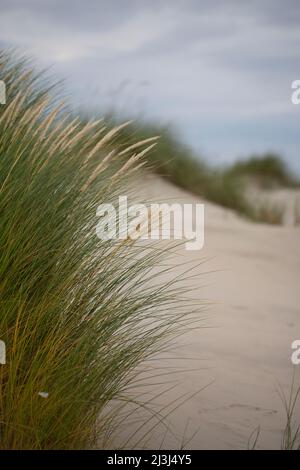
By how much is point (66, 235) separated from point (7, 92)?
80 centimetres

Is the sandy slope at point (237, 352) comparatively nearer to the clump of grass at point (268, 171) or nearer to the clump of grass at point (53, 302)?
the clump of grass at point (53, 302)

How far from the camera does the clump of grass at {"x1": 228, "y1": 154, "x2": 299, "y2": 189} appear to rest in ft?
60.7

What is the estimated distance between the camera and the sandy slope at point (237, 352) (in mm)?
3012

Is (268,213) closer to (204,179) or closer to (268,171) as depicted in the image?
(204,179)

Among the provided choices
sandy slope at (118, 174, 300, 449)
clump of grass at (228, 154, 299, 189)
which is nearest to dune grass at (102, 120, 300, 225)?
sandy slope at (118, 174, 300, 449)

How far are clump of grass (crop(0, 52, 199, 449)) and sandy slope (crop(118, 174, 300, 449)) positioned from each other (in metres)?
0.36

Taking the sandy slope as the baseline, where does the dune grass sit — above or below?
above

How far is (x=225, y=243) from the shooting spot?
860cm

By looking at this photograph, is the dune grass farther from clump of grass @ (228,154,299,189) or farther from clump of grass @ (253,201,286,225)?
clump of grass @ (228,154,299,189)

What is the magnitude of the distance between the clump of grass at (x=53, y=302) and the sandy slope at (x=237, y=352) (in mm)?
364

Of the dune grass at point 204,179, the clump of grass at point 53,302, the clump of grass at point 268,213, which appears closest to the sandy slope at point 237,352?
the clump of grass at point 53,302

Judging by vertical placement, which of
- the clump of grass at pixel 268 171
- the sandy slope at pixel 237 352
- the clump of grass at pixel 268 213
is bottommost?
the sandy slope at pixel 237 352

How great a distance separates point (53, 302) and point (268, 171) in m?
17.1
